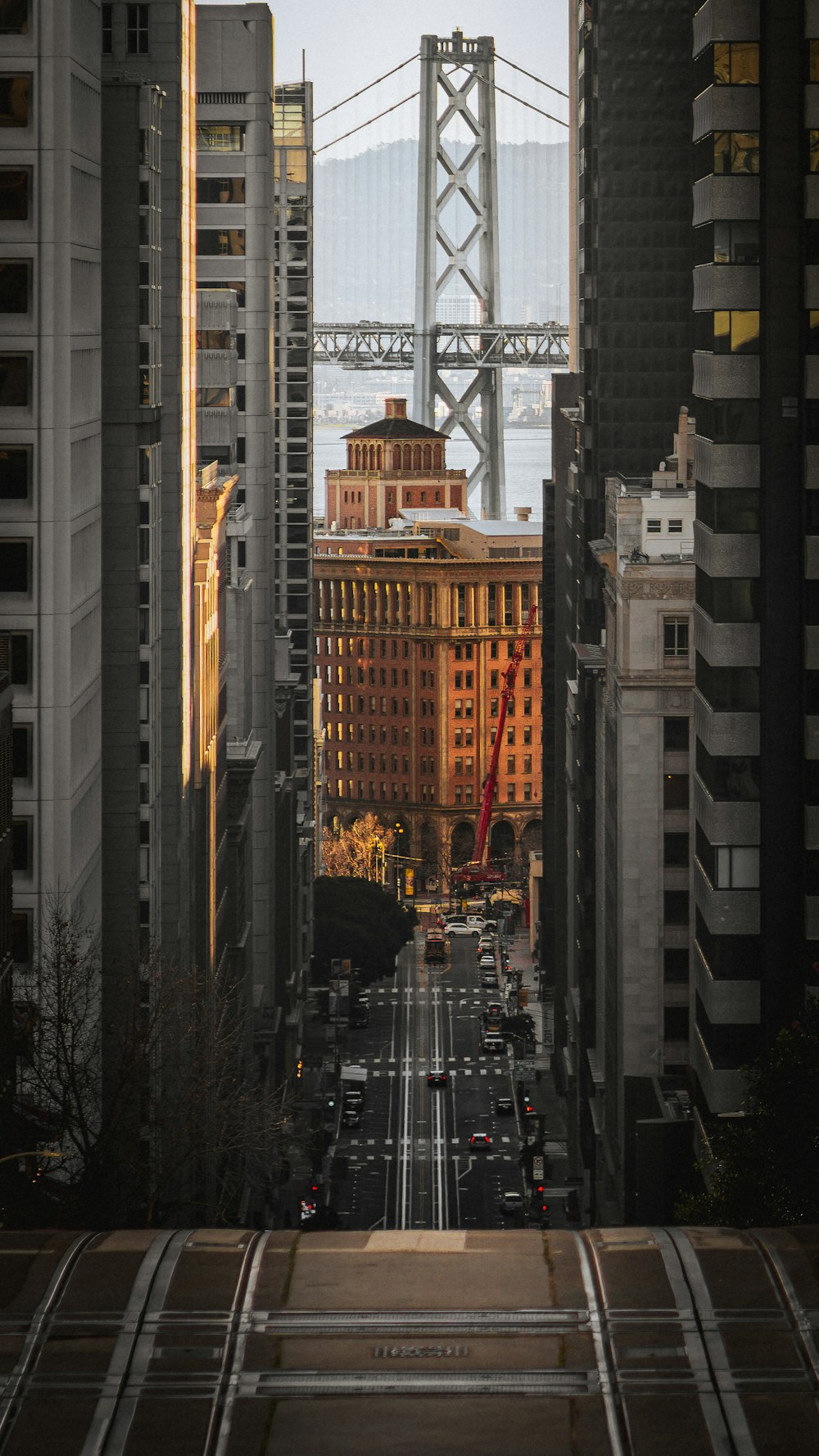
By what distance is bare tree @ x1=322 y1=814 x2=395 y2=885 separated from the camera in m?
155

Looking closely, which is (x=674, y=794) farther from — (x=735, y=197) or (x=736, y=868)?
(x=735, y=197)

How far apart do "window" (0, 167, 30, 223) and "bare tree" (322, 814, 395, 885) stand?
106 metres

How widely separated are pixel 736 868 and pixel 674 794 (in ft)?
65.4

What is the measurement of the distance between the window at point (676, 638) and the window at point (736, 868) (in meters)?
20.6

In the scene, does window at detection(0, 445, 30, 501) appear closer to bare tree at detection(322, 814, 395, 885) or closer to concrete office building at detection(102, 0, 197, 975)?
concrete office building at detection(102, 0, 197, 975)

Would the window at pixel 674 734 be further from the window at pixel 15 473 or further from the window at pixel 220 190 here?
the window at pixel 220 190

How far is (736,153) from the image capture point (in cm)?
4038

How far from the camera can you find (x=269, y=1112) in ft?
164

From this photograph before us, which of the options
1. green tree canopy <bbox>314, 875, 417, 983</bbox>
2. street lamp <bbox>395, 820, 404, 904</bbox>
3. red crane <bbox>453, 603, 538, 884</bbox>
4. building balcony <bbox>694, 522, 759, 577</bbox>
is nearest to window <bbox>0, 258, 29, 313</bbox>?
building balcony <bbox>694, 522, 759, 577</bbox>

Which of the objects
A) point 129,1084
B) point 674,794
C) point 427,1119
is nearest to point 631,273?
point 674,794

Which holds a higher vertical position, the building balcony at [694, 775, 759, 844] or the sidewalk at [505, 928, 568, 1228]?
the building balcony at [694, 775, 759, 844]

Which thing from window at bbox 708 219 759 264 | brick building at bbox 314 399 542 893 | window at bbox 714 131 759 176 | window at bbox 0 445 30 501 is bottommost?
brick building at bbox 314 399 542 893

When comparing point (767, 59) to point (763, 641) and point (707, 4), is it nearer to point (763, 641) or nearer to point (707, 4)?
point (707, 4)

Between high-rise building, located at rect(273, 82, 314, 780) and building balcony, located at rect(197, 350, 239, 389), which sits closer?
building balcony, located at rect(197, 350, 239, 389)
